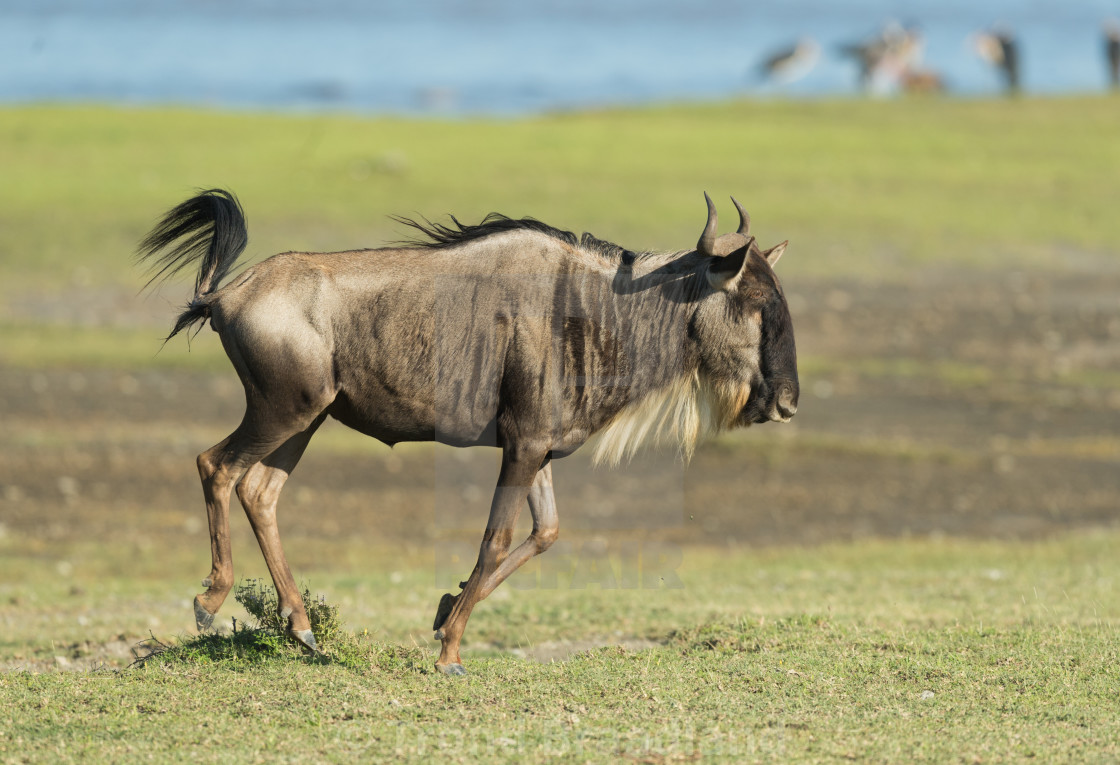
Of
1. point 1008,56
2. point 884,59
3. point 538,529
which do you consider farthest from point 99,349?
point 884,59

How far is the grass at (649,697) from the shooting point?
5.36 metres

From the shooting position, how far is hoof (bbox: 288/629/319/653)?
6.33m

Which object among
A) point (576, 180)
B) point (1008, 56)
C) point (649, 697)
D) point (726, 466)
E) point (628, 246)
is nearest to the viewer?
point (649, 697)

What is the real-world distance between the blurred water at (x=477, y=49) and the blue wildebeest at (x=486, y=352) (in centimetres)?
3139

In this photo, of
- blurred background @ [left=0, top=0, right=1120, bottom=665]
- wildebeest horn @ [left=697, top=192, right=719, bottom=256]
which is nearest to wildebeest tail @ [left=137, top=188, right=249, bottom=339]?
blurred background @ [left=0, top=0, right=1120, bottom=665]

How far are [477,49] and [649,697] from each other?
171 ft

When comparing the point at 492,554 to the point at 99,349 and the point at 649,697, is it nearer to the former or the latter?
the point at 649,697

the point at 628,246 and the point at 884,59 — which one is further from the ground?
the point at 884,59

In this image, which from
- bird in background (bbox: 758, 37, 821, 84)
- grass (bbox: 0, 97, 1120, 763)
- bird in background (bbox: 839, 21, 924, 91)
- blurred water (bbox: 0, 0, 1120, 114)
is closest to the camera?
grass (bbox: 0, 97, 1120, 763)

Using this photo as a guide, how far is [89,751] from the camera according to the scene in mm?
5309

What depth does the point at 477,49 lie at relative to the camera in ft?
184

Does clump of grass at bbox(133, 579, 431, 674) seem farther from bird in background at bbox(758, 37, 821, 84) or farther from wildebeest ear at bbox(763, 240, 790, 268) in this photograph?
bird in background at bbox(758, 37, 821, 84)

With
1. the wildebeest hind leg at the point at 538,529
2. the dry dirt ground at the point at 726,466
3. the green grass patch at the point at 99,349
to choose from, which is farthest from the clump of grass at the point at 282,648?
the green grass patch at the point at 99,349

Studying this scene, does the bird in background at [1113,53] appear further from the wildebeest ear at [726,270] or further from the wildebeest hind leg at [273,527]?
the wildebeest hind leg at [273,527]
